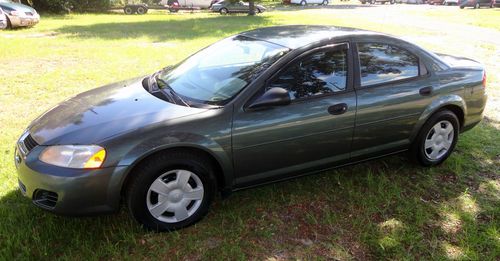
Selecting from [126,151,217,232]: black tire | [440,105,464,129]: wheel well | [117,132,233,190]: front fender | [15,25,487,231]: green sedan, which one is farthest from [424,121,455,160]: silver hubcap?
[126,151,217,232]: black tire

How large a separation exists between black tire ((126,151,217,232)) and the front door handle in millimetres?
1157

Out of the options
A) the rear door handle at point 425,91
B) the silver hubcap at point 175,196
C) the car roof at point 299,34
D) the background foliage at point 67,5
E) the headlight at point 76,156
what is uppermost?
the background foliage at point 67,5

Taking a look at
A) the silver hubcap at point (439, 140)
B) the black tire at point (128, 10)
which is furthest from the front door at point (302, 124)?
the black tire at point (128, 10)

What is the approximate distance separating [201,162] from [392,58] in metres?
2.16

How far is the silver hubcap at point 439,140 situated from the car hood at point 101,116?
2494 mm

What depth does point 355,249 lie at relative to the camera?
10.3 feet

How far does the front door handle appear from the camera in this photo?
3.55m

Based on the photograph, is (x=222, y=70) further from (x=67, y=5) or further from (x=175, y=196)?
(x=67, y=5)

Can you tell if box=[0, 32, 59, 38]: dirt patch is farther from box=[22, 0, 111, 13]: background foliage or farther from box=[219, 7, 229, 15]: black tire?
box=[219, 7, 229, 15]: black tire

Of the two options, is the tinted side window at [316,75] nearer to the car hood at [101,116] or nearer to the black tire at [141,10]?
the car hood at [101,116]

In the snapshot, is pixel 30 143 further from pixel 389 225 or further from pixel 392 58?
pixel 392 58

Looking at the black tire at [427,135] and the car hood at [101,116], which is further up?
the car hood at [101,116]

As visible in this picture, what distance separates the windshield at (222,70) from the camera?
3.46 meters

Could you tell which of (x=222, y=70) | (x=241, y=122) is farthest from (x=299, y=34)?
(x=241, y=122)
